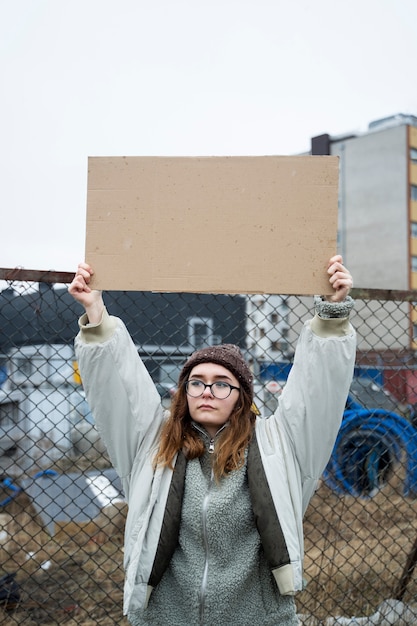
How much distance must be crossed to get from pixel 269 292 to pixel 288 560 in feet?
2.65

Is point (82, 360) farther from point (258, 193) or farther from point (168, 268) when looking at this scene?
point (258, 193)

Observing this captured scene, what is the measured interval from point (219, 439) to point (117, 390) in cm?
36

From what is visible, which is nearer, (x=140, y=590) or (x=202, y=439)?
(x=140, y=590)

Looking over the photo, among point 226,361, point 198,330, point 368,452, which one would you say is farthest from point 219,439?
point 198,330

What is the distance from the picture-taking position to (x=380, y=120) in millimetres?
39781

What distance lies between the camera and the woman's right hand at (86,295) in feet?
5.98

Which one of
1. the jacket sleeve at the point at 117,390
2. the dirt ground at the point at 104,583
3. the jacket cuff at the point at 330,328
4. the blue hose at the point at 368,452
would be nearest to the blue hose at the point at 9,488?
the dirt ground at the point at 104,583

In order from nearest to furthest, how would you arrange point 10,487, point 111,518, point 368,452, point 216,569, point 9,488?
point 216,569 → point 111,518 → point 9,488 → point 10,487 → point 368,452

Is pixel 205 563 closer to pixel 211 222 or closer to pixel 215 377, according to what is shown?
pixel 215 377

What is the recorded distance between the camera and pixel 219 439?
6.23 ft

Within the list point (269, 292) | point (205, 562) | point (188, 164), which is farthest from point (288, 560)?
point (188, 164)

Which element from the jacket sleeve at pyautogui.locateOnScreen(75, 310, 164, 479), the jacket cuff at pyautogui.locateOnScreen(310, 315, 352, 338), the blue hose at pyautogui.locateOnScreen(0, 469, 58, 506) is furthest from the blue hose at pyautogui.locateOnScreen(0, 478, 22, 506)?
the jacket cuff at pyautogui.locateOnScreen(310, 315, 352, 338)

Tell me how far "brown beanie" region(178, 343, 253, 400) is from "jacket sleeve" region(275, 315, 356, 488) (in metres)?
0.15

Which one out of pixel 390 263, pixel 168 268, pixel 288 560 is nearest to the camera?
pixel 288 560
